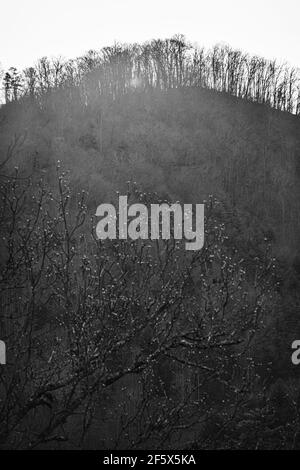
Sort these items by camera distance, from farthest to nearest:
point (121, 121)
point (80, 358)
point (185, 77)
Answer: point (185, 77) < point (121, 121) < point (80, 358)

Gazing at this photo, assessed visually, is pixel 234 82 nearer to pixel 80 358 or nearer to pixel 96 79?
pixel 96 79

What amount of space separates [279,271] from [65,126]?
21.8 meters

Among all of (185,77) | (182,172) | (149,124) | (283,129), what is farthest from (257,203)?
(185,77)

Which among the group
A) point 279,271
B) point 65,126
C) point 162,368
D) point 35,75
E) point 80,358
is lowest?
point 162,368

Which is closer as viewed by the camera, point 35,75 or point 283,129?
point 35,75

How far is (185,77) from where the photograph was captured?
55.8 metres

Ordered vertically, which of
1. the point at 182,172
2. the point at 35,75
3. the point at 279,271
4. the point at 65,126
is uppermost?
the point at 35,75

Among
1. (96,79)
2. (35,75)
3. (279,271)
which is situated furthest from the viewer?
(96,79)

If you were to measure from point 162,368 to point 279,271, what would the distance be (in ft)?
50.7

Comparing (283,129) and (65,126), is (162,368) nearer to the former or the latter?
(65,126)

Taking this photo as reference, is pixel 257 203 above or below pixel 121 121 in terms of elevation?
below
